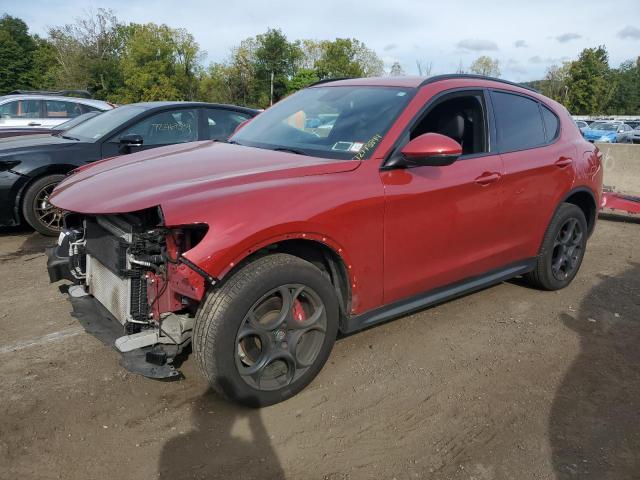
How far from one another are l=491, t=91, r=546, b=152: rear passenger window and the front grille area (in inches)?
110

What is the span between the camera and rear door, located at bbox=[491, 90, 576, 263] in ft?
12.8

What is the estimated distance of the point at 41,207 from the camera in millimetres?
6008

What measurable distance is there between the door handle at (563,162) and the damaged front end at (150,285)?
3.16 meters

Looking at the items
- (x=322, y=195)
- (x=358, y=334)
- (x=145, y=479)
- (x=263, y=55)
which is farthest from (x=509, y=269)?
(x=263, y=55)

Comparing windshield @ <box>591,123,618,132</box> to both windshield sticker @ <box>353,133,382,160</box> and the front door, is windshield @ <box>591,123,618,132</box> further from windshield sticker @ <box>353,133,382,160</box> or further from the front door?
windshield sticker @ <box>353,133,382,160</box>

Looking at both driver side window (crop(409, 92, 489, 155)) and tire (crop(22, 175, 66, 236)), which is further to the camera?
tire (crop(22, 175, 66, 236))

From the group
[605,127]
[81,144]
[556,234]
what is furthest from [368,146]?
[605,127]

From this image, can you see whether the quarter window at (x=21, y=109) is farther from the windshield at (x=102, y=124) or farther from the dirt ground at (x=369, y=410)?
the dirt ground at (x=369, y=410)

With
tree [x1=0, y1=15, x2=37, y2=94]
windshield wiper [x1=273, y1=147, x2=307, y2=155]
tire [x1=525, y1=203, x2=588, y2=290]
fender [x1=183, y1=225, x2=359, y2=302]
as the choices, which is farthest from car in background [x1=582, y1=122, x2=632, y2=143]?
tree [x1=0, y1=15, x2=37, y2=94]

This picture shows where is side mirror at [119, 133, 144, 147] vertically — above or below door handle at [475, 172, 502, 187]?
above

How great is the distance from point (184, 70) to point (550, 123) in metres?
61.0

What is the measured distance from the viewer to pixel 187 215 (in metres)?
2.40

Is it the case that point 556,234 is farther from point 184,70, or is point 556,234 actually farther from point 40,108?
point 184,70

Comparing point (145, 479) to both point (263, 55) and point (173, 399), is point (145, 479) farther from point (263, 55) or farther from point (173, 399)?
point (263, 55)
